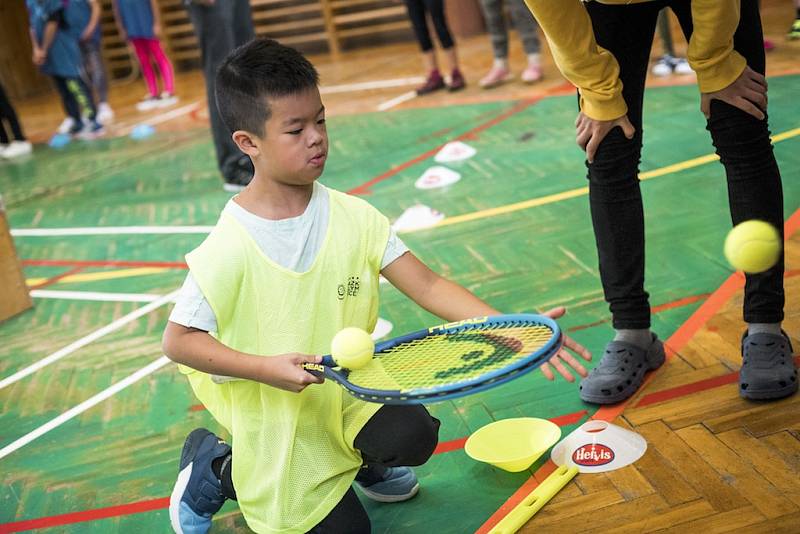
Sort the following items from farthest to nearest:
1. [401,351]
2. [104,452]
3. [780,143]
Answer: [780,143] → [104,452] → [401,351]

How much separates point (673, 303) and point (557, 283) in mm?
475

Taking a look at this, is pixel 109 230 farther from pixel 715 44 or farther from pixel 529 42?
pixel 715 44

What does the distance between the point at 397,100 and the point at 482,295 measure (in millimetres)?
4597

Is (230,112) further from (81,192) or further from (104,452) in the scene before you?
(81,192)

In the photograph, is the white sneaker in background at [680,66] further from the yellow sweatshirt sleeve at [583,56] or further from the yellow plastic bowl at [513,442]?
the yellow plastic bowl at [513,442]

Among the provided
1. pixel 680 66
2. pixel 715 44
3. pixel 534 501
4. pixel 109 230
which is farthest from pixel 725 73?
pixel 680 66

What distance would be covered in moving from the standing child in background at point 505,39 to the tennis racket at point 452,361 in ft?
17.7

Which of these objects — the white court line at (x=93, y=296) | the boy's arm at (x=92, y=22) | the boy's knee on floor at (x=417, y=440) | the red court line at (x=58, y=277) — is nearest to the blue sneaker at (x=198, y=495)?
the boy's knee on floor at (x=417, y=440)

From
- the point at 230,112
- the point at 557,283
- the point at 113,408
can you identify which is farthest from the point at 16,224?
the point at 230,112

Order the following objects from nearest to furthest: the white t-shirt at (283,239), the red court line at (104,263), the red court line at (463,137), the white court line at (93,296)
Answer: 1. the white t-shirt at (283,239)
2. the white court line at (93,296)
3. the red court line at (104,263)
4. the red court line at (463,137)

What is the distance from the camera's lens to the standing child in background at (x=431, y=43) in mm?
7203

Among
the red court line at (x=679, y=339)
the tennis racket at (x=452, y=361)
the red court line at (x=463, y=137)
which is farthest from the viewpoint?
the red court line at (x=463, y=137)

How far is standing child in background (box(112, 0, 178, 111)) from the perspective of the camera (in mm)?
→ 9414

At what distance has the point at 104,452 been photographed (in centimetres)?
278
